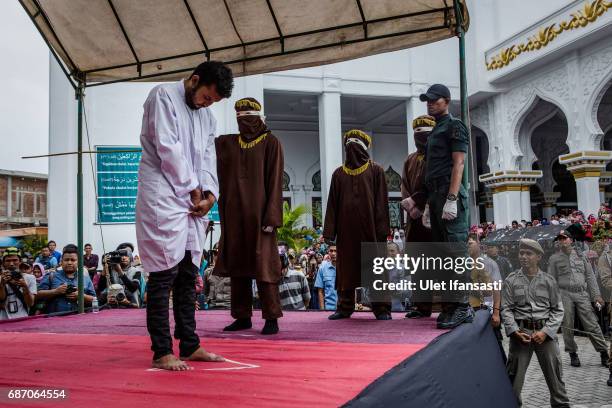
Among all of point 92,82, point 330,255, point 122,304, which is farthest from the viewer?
point 330,255

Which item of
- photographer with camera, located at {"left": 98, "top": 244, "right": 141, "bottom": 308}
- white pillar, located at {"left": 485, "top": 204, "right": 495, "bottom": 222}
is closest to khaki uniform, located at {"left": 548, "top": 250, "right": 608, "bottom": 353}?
photographer with camera, located at {"left": 98, "top": 244, "right": 141, "bottom": 308}

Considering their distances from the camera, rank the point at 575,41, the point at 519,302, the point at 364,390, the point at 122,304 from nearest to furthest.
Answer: the point at 364,390 → the point at 519,302 → the point at 122,304 → the point at 575,41

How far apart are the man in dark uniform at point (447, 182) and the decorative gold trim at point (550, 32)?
1135 centimetres

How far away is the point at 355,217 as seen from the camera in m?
4.77

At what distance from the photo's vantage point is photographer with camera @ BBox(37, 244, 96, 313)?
559 centimetres

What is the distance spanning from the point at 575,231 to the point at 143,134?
8191mm

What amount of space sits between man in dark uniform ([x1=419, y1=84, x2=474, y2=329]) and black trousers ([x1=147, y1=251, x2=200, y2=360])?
178 centimetres

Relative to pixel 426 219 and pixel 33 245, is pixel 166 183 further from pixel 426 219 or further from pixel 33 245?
pixel 33 245

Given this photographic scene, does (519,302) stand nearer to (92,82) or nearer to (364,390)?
(364,390)

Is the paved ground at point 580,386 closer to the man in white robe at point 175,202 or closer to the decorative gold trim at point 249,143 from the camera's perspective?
the decorative gold trim at point 249,143

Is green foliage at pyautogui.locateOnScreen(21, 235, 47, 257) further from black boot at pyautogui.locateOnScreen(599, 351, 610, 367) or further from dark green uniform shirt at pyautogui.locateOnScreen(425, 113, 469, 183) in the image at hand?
dark green uniform shirt at pyautogui.locateOnScreen(425, 113, 469, 183)

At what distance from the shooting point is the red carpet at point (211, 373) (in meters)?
1.89

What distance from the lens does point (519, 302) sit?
16.9ft

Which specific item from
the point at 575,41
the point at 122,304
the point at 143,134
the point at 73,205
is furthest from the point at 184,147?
the point at 575,41
